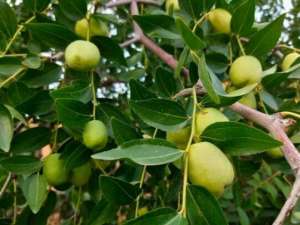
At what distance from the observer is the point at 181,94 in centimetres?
115

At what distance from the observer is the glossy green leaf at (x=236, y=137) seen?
0.88 meters

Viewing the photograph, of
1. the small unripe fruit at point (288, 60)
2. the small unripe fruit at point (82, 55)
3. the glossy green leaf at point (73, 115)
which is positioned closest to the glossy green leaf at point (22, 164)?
the glossy green leaf at point (73, 115)

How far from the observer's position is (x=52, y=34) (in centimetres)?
128

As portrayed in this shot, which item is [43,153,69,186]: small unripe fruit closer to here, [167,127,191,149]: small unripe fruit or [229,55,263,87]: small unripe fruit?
[167,127,191,149]: small unripe fruit

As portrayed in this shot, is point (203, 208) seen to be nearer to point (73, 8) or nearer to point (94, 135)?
point (94, 135)

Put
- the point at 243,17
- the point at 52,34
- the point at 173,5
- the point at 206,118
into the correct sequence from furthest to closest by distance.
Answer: the point at 173,5 → the point at 52,34 → the point at 243,17 → the point at 206,118

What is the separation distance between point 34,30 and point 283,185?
1210 mm

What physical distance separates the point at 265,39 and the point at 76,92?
0.43m

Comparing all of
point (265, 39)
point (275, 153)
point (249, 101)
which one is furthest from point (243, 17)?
point (275, 153)

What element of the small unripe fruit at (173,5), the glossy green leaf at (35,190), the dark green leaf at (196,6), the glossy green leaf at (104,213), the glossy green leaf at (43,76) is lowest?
the glossy green leaf at (104,213)

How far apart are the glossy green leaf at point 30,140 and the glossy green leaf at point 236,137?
0.53 metres

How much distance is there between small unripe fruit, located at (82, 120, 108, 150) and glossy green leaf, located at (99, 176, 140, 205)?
0.11 m

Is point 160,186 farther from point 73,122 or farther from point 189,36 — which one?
point 189,36

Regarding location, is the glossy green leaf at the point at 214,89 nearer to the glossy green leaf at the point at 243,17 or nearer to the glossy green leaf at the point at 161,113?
the glossy green leaf at the point at 161,113
